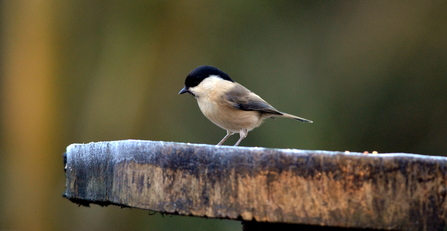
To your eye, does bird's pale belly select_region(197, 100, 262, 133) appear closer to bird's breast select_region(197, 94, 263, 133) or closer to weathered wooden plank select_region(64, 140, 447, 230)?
bird's breast select_region(197, 94, 263, 133)

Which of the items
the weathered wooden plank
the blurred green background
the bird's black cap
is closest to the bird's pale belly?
the bird's black cap

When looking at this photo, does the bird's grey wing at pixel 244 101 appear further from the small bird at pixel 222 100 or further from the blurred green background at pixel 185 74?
the blurred green background at pixel 185 74

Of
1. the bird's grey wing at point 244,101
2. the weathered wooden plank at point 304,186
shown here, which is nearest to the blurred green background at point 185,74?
the bird's grey wing at point 244,101

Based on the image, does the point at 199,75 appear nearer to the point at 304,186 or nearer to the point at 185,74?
the point at 304,186

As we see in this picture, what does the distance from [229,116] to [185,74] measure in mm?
3418

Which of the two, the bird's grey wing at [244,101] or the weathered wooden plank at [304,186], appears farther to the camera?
the bird's grey wing at [244,101]

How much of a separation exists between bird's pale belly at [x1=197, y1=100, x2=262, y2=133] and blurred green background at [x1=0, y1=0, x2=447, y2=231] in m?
2.55

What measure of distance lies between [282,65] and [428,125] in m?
2.10

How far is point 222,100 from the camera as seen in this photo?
400 cm

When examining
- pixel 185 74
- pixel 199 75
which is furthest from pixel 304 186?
pixel 185 74

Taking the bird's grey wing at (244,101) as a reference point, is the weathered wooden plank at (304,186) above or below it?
below

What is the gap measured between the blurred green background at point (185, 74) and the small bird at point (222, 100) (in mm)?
2555

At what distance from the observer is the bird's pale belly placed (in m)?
3.97

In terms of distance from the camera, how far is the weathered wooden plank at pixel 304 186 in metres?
1.64
